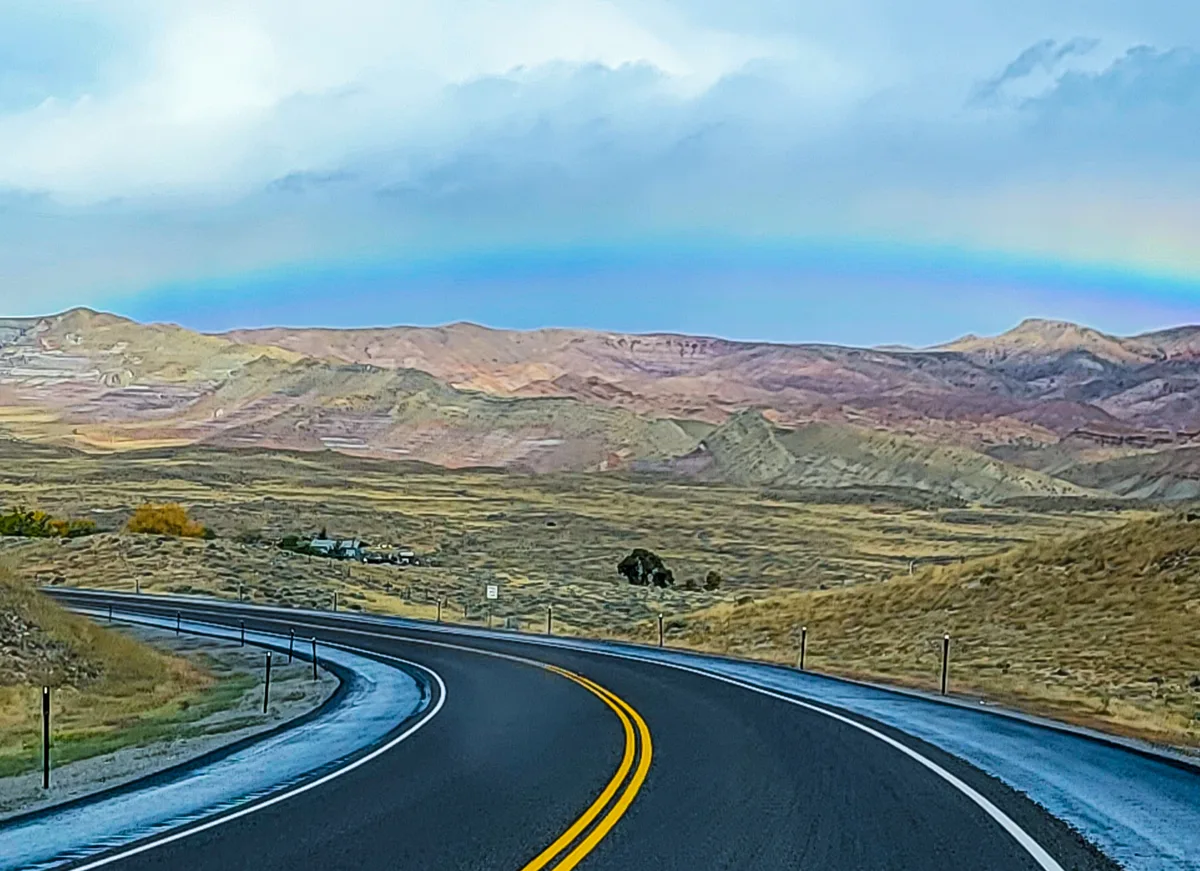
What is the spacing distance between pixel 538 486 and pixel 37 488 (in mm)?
54381

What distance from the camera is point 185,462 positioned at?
161 m

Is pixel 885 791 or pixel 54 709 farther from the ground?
pixel 885 791

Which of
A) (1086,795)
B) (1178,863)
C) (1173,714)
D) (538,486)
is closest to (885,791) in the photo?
(1086,795)

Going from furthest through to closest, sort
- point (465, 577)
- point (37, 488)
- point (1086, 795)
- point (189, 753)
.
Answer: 1. point (37, 488)
2. point (465, 577)
3. point (189, 753)
4. point (1086, 795)

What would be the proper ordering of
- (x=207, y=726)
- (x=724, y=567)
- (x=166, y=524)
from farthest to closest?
(x=724, y=567)
(x=166, y=524)
(x=207, y=726)

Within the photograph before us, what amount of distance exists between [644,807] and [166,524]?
6983 centimetres

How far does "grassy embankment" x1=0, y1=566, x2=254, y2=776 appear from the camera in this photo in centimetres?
2244

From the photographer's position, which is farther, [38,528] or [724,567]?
[724,567]

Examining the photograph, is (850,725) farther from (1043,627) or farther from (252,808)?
(1043,627)

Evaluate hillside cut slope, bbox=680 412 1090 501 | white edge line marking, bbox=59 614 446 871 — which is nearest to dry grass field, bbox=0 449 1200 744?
white edge line marking, bbox=59 614 446 871

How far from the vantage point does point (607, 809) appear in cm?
1172

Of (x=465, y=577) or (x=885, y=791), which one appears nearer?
(x=885, y=791)

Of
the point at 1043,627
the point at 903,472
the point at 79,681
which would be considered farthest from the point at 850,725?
the point at 903,472

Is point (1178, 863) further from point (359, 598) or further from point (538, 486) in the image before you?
point (538, 486)
